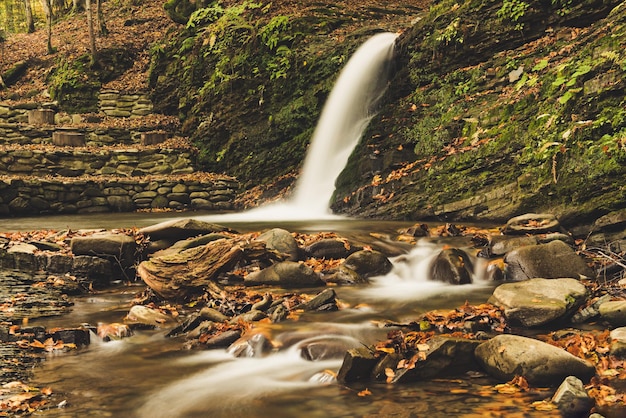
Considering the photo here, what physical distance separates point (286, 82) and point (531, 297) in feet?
43.5

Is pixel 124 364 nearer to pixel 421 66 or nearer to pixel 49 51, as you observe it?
pixel 421 66

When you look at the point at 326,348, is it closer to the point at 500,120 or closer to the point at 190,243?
the point at 190,243

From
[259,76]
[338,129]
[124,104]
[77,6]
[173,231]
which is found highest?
[77,6]

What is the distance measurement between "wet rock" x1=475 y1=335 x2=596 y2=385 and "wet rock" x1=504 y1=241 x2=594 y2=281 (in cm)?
267

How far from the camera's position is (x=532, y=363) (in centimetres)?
393

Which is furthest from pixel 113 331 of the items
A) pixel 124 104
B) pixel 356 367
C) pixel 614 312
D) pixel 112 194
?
pixel 124 104

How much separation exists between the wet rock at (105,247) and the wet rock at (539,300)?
529 cm

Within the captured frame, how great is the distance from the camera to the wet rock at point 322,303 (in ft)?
19.4

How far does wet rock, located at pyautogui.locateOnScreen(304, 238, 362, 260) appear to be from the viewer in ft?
26.9

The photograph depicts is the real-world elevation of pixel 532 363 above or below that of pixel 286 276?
below

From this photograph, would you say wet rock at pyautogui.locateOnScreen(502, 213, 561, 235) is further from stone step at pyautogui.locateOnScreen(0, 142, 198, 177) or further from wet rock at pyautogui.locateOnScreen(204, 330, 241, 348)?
stone step at pyautogui.locateOnScreen(0, 142, 198, 177)

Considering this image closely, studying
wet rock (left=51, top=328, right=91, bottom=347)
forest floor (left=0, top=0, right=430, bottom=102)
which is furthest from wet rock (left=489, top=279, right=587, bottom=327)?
forest floor (left=0, top=0, right=430, bottom=102)

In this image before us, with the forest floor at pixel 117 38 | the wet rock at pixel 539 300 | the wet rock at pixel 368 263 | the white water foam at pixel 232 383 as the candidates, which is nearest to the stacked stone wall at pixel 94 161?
the forest floor at pixel 117 38

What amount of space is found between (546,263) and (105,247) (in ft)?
20.2
